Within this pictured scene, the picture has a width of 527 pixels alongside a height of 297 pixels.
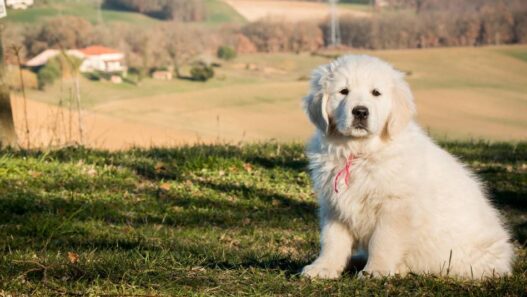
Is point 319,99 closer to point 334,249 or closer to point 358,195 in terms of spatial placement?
point 358,195

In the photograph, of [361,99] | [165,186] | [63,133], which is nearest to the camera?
[361,99]

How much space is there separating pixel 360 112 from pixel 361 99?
0.11 m

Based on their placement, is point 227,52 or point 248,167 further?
point 227,52

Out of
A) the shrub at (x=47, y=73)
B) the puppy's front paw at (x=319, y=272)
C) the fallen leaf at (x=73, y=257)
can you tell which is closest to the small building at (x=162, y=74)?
the shrub at (x=47, y=73)

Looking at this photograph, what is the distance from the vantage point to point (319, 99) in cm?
531

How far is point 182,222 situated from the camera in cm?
786

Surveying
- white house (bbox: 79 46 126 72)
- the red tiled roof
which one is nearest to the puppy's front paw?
white house (bbox: 79 46 126 72)

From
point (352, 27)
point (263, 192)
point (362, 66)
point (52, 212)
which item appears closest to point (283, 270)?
point (362, 66)

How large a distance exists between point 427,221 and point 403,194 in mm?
272

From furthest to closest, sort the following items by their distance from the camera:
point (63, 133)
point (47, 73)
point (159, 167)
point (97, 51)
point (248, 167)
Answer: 1. point (97, 51)
2. point (47, 73)
3. point (63, 133)
4. point (248, 167)
5. point (159, 167)

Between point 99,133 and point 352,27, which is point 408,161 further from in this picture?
point 352,27

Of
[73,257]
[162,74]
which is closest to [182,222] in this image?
[73,257]

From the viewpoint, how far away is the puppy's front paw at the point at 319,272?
4.93 m

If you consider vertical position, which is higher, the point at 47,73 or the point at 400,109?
the point at 400,109
